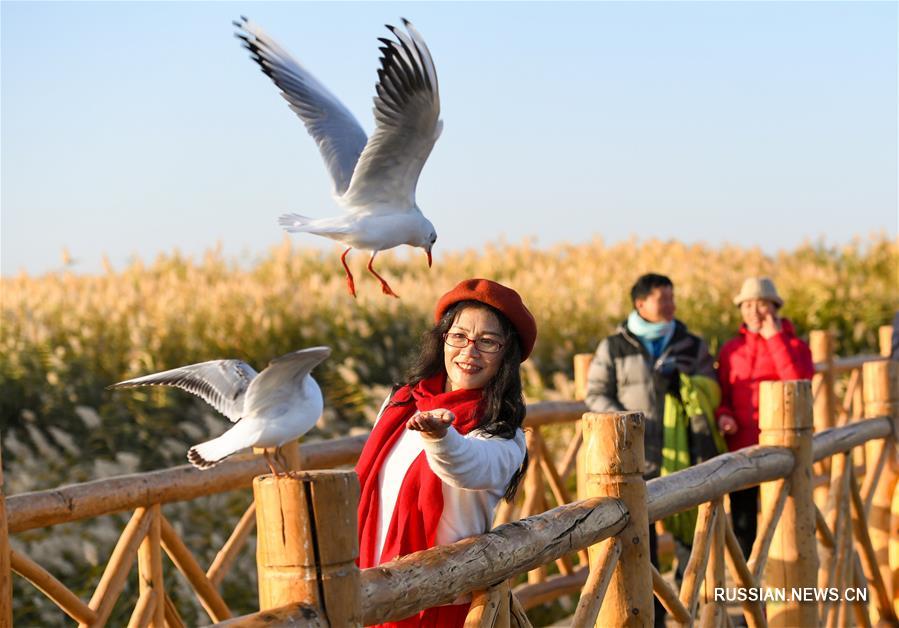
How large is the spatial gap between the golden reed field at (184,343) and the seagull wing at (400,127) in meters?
3.93

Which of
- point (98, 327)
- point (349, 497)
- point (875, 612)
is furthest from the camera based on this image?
point (98, 327)

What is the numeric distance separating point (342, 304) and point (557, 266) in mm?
4616

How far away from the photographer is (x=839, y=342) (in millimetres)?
12367

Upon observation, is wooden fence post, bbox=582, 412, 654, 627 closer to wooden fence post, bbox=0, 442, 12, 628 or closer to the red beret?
the red beret

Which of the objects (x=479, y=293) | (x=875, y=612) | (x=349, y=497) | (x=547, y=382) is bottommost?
(x=875, y=612)

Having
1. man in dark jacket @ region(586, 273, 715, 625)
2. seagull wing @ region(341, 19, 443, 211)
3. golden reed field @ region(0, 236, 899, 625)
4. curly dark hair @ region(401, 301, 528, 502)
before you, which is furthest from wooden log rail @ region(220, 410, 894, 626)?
golden reed field @ region(0, 236, 899, 625)

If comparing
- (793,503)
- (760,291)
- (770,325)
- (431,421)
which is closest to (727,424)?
(770,325)

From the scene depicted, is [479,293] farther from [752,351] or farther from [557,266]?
[557,266]

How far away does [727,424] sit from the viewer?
5.46 m

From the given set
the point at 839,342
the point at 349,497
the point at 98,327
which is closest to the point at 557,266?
the point at 839,342

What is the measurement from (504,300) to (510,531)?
1.68ft

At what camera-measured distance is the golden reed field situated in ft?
22.2

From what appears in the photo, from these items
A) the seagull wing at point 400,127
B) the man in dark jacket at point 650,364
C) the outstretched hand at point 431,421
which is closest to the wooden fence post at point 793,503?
the man in dark jacket at point 650,364

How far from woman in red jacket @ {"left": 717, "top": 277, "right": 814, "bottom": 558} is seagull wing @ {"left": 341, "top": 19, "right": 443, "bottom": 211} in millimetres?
3253
